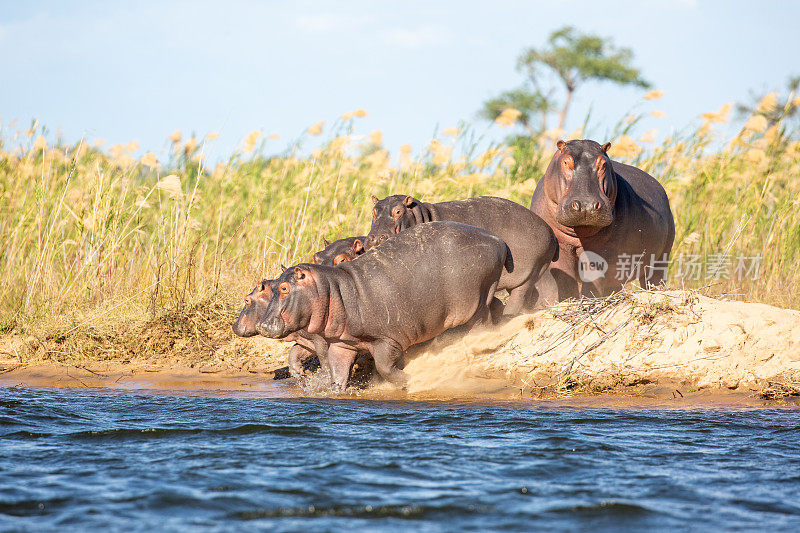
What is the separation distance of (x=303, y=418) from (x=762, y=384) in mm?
3008

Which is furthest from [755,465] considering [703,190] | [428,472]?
[703,190]

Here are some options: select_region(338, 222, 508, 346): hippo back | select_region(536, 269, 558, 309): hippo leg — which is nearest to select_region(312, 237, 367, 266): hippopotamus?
select_region(338, 222, 508, 346): hippo back

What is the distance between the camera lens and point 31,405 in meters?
5.92

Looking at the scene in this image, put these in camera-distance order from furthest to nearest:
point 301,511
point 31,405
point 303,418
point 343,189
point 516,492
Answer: point 343,189 < point 31,405 < point 303,418 < point 516,492 < point 301,511

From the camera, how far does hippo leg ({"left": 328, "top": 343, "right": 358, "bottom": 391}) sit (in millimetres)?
6484

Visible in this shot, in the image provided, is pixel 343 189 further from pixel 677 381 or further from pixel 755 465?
pixel 755 465

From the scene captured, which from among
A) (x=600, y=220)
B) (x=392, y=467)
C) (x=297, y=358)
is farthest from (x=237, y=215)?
(x=392, y=467)

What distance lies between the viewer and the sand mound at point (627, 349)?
6.21m

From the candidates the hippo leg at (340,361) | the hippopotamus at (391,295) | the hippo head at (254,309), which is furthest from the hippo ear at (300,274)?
the hippo leg at (340,361)

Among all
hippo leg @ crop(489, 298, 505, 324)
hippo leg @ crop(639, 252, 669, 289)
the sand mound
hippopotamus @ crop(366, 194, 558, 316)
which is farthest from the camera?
hippo leg @ crop(639, 252, 669, 289)

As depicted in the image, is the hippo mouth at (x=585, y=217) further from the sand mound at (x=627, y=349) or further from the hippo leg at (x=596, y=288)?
the hippo leg at (x=596, y=288)

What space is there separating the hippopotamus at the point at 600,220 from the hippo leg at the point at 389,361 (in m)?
1.57

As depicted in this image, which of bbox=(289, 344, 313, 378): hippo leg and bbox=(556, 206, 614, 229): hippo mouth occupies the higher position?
bbox=(556, 206, 614, 229): hippo mouth

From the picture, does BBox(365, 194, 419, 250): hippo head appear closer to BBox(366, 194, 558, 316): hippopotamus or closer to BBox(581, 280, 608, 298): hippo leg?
BBox(366, 194, 558, 316): hippopotamus
